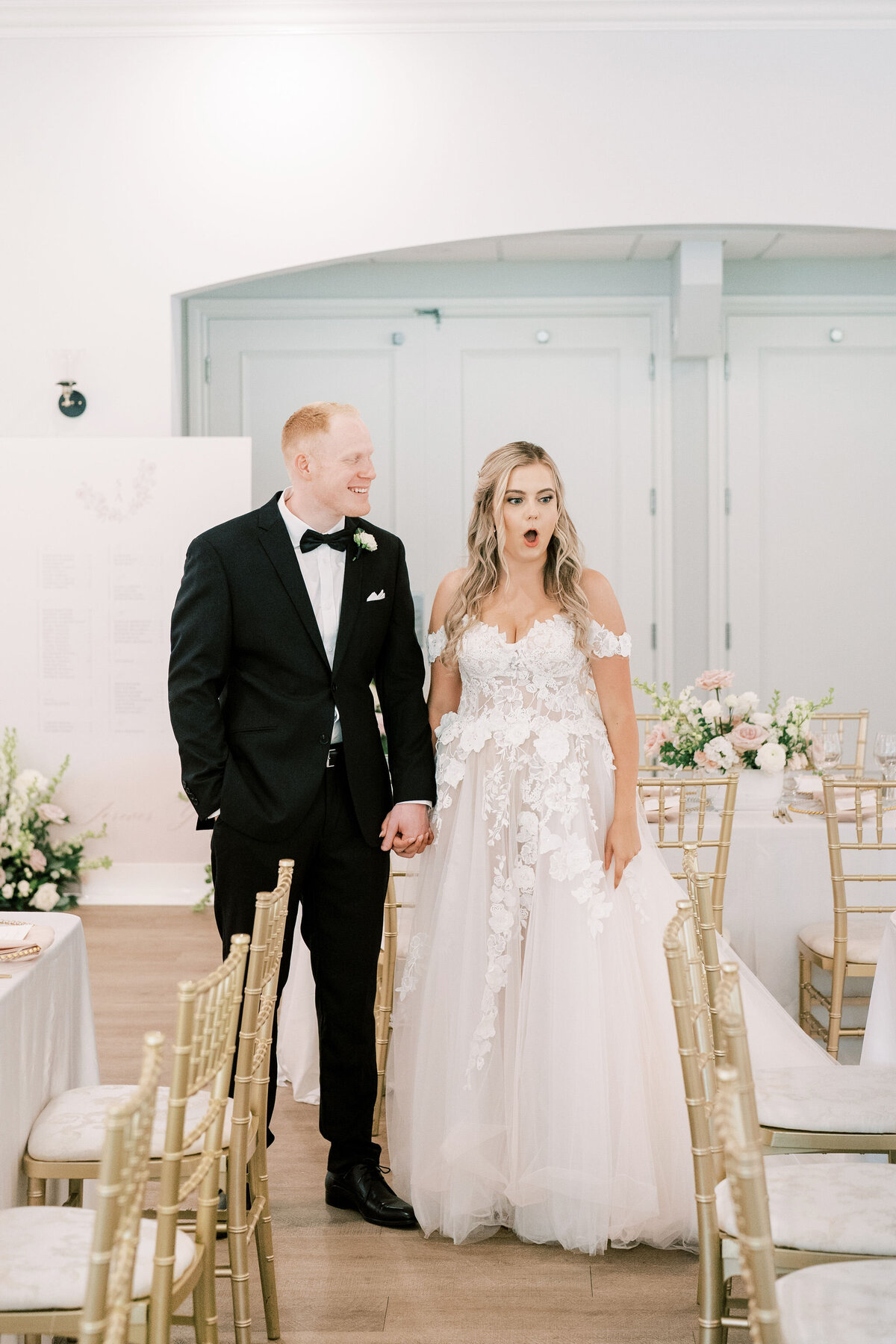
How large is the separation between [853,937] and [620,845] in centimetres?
126

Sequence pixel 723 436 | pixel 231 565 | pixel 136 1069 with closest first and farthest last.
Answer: pixel 231 565, pixel 136 1069, pixel 723 436

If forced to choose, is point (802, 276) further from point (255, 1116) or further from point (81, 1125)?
point (81, 1125)

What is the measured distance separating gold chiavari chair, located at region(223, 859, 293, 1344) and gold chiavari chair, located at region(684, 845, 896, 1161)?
2.39 feet

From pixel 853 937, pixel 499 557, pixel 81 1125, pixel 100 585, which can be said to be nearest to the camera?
pixel 81 1125

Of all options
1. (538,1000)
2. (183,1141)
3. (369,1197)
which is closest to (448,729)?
(538,1000)

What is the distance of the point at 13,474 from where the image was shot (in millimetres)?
5410

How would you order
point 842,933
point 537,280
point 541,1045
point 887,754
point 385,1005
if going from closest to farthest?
point 541,1045
point 385,1005
point 842,933
point 887,754
point 537,280

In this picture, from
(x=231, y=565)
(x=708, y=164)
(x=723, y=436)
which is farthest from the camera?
(x=723, y=436)

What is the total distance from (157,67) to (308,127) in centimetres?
78

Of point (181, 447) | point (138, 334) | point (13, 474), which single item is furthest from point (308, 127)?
point (13, 474)

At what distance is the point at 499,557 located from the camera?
8.89ft

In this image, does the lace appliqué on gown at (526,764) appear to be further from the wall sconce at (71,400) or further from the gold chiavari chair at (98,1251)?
the wall sconce at (71,400)

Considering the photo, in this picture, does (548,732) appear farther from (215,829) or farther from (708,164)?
(708,164)

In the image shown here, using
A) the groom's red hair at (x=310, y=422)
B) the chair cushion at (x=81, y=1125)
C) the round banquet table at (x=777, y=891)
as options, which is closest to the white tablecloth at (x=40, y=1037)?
the chair cushion at (x=81, y=1125)
